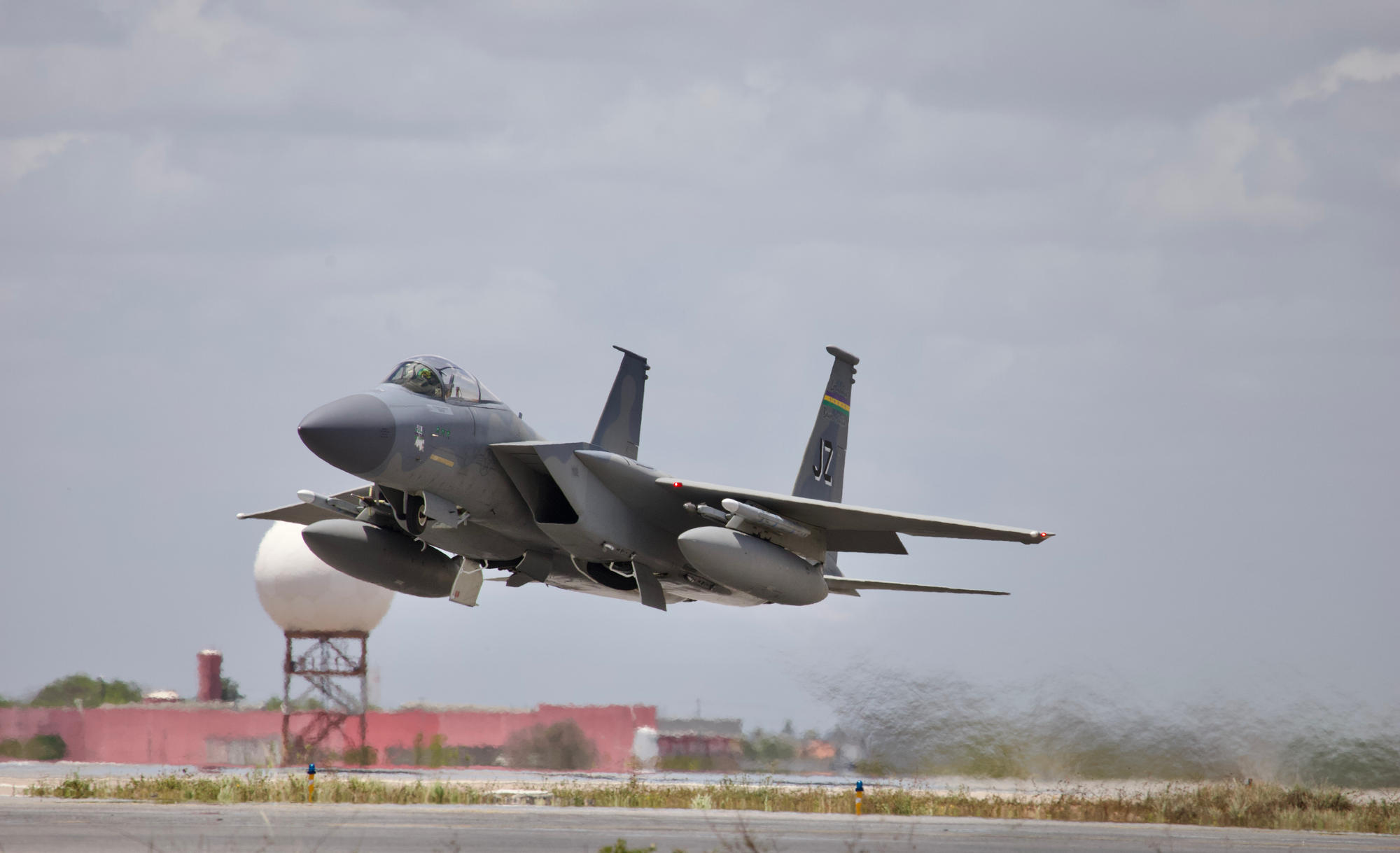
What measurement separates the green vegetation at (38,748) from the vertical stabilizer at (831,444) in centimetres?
2117

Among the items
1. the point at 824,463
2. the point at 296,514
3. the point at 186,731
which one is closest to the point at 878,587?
the point at 824,463

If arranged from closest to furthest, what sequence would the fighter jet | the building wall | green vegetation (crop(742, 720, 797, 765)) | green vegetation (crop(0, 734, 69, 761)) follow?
the fighter jet
green vegetation (crop(742, 720, 797, 765))
the building wall
green vegetation (crop(0, 734, 69, 761))

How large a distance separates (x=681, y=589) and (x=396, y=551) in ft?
14.2

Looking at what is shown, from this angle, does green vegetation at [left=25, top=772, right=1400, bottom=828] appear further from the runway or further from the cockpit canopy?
the cockpit canopy

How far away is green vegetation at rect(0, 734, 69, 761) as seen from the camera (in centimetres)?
3083

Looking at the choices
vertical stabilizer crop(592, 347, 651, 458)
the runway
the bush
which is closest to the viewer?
the runway

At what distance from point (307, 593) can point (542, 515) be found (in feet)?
52.9

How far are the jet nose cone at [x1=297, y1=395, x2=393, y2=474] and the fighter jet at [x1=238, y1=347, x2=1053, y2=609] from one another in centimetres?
2

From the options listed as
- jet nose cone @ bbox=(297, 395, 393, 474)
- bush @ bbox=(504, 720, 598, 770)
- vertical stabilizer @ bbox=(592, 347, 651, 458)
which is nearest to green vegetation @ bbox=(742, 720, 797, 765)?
bush @ bbox=(504, 720, 598, 770)

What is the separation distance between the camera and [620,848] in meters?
9.18

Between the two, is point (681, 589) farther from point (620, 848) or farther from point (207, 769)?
point (207, 769)

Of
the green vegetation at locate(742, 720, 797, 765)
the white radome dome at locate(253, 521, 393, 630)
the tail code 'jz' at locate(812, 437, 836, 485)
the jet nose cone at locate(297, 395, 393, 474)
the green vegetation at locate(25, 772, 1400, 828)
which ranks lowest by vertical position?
the green vegetation at locate(25, 772, 1400, 828)

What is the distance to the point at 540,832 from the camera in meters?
14.3

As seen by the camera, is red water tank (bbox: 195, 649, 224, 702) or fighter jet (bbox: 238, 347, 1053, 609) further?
red water tank (bbox: 195, 649, 224, 702)
